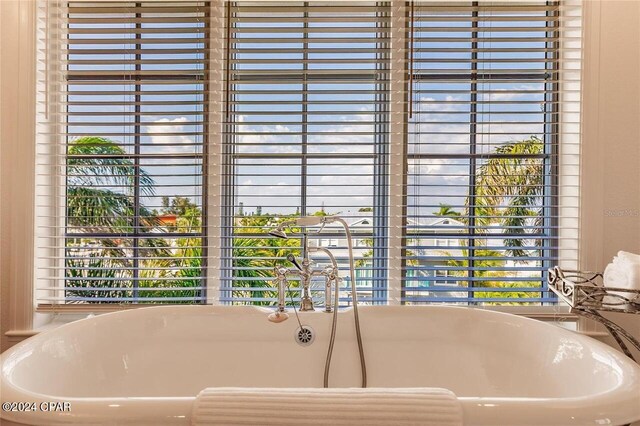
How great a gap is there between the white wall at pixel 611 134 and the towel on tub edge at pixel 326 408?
131cm

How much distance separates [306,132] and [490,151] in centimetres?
88

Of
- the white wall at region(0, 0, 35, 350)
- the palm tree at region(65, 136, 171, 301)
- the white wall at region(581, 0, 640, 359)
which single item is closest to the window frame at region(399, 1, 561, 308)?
the white wall at region(581, 0, 640, 359)

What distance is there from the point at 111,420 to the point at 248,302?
1.16 meters

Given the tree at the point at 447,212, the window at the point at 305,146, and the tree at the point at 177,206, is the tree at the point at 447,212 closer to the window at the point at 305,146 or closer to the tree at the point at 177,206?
the window at the point at 305,146

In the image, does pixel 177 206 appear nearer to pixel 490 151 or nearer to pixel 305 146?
pixel 305 146

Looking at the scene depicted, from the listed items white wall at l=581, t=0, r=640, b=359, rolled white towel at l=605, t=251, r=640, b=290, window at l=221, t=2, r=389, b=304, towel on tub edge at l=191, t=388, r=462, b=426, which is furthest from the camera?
window at l=221, t=2, r=389, b=304

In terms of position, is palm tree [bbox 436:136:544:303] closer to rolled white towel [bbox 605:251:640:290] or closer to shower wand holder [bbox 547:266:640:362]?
→ shower wand holder [bbox 547:266:640:362]

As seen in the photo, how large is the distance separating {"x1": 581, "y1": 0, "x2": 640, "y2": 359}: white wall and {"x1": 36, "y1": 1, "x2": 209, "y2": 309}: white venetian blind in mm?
1739

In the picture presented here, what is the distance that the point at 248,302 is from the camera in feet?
6.13

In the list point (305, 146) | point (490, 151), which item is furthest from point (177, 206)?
point (490, 151)

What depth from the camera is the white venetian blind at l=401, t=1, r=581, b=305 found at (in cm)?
170

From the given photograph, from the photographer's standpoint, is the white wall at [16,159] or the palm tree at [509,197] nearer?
the white wall at [16,159]

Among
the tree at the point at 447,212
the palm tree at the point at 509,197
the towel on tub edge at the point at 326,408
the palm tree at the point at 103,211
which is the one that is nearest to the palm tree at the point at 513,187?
the palm tree at the point at 509,197

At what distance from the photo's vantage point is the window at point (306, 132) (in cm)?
173
